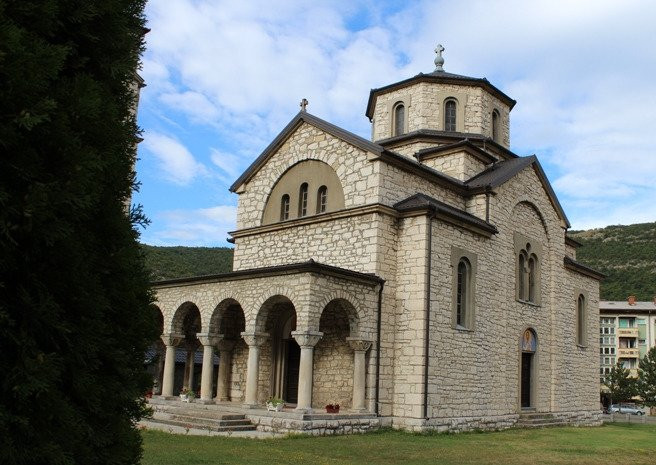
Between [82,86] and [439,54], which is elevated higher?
[439,54]

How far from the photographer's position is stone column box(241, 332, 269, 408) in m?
16.2

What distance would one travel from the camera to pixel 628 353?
67500mm

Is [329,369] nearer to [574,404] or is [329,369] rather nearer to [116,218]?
[574,404]

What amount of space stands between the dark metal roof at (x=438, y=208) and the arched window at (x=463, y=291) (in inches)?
46.5

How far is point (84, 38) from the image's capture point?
427 cm

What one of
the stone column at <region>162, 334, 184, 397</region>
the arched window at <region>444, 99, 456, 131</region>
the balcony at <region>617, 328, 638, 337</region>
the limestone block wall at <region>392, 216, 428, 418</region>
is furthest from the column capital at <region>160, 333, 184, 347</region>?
the balcony at <region>617, 328, 638, 337</region>

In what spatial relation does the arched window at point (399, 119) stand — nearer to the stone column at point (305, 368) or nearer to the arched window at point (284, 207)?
the arched window at point (284, 207)

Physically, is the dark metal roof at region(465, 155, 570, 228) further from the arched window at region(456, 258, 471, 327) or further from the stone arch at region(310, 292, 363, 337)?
the stone arch at region(310, 292, 363, 337)

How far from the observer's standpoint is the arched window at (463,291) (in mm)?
18234

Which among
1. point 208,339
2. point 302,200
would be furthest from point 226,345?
point 302,200

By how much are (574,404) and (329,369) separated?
10741mm

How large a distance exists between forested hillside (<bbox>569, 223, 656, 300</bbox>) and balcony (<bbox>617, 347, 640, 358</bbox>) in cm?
1086

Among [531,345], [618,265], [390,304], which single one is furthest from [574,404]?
[618,265]

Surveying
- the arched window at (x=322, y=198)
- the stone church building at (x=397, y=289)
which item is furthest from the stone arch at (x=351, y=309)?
the arched window at (x=322, y=198)
